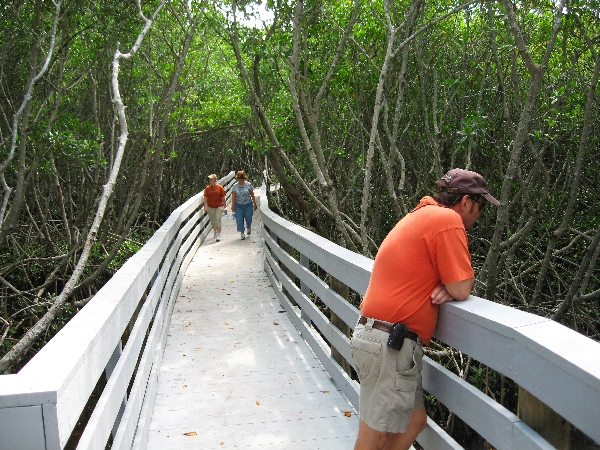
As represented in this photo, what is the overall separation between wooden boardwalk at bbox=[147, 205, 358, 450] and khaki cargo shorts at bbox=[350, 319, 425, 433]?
3.45ft

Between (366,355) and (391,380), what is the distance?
163 millimetres

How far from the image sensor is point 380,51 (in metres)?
9.98

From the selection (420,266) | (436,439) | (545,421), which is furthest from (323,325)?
(545,421)

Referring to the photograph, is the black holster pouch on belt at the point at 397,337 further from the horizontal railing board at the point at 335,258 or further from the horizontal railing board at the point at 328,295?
the horizontal railing board at the point at 328,295

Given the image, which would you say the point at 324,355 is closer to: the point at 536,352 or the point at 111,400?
the point at 111,400

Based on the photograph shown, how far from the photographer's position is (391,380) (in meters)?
2.79

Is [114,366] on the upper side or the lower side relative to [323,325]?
upper

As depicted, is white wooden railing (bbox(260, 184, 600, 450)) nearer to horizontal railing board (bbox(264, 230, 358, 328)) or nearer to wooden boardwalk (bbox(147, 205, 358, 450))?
horizontal railing board (bbox(264, 230, 358, 328))

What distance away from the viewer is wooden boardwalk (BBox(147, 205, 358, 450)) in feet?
12.9

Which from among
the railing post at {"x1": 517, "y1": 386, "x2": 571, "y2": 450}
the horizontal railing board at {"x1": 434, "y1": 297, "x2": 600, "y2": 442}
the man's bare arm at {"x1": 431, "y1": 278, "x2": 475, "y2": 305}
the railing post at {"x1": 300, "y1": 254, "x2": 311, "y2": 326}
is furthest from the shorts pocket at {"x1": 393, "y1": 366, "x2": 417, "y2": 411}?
the railing post at {"x1": 300, "y1": 254, "x2": 311, "y2": 326}

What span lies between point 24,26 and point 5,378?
7.59 m

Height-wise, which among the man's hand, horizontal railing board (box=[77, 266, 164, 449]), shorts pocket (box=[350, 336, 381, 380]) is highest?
the man's hand

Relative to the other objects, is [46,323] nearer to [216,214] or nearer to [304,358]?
[304,358]

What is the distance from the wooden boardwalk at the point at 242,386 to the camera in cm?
392
